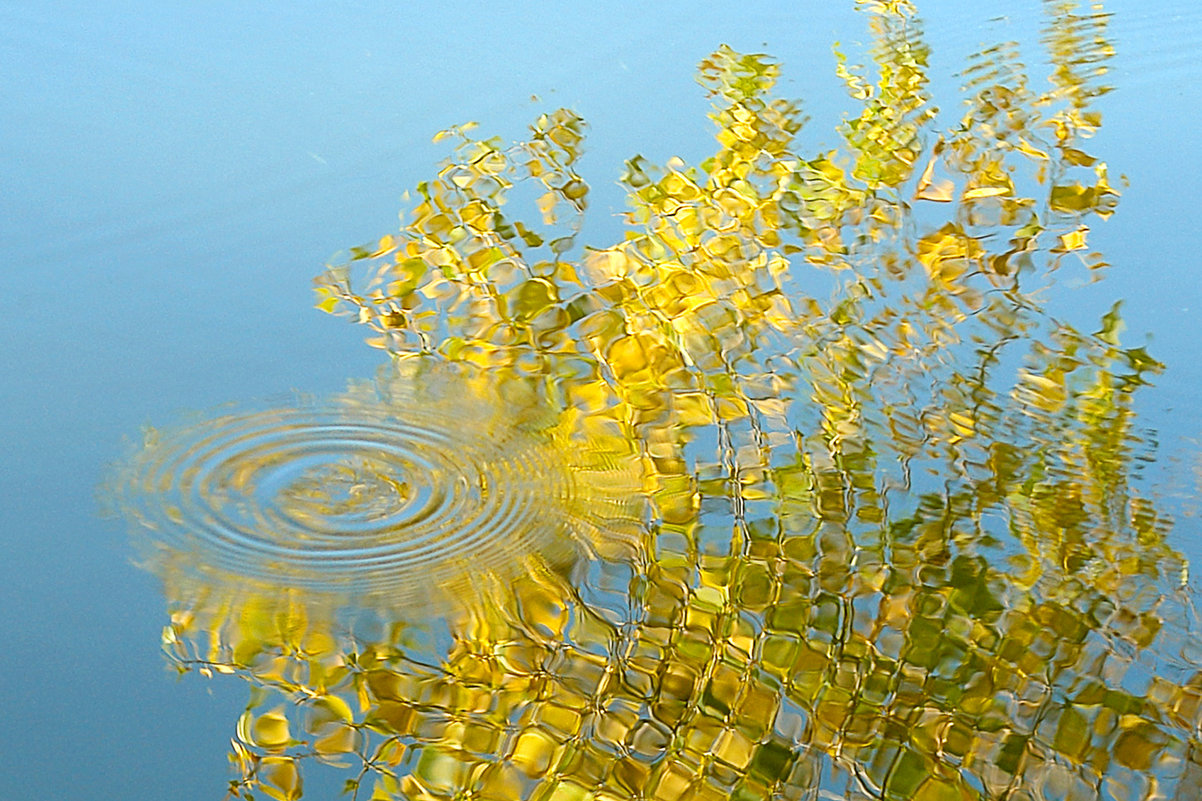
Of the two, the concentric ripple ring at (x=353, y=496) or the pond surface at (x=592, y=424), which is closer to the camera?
the pond surface at (x=592, y=424)

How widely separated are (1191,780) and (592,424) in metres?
0.73

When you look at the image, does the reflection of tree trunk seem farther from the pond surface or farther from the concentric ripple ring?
the concentric ripple ring

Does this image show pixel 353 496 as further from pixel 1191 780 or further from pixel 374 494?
pixel 1191 780

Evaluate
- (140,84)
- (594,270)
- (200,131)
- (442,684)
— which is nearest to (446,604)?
(442,684)

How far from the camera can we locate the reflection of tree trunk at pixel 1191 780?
119 cm

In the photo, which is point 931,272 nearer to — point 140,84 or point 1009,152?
point 1009,152

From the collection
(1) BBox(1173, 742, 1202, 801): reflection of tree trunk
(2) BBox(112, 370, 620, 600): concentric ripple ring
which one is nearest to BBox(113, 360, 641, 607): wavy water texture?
(2) BBox(112, 370, 620, 600): concentric ripple ring

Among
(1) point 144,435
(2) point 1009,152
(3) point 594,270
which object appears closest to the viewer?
(1) point 144,435

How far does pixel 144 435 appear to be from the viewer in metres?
1.55

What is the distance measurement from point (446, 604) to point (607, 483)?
10.4 inches

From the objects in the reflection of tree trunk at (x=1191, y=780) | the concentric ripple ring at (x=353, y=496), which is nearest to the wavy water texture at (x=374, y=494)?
the concentric ripple ring at (x=353, y=496)

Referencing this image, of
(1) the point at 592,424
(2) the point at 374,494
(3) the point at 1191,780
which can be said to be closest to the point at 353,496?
(2) the point at 374,494

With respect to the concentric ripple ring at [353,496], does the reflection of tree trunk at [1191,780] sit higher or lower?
lower

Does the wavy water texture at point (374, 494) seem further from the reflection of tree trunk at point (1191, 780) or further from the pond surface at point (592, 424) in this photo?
the reflection of tree trunk at point (1191, 780)
